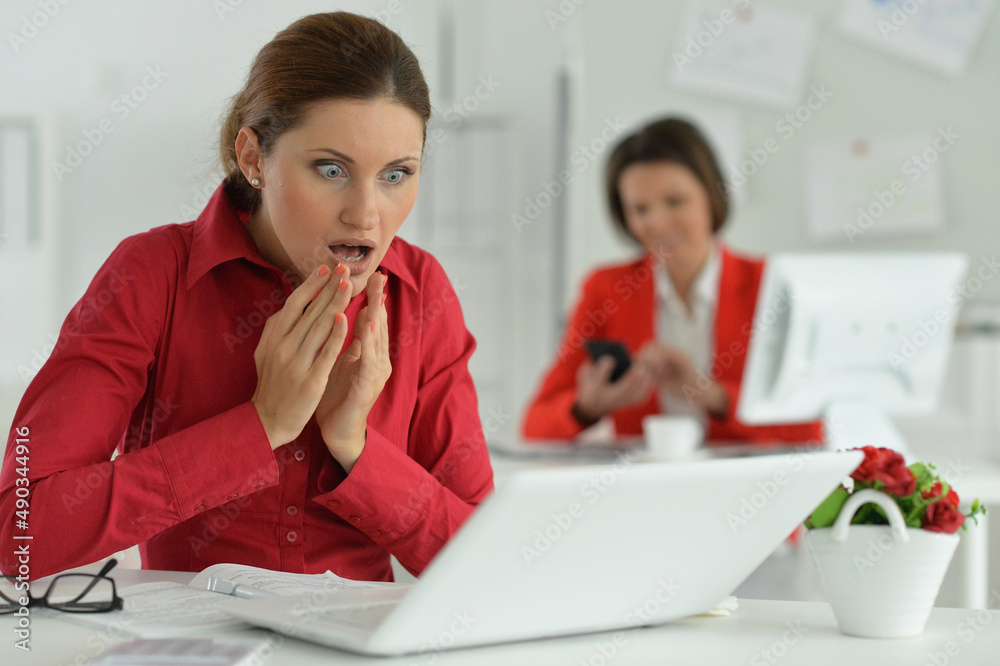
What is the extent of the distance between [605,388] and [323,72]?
1.70 meters

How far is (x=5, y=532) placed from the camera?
0.97 metres

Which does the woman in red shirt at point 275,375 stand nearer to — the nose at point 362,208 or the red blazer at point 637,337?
the nose at point 362,208

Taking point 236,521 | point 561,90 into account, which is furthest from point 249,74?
point 561,90

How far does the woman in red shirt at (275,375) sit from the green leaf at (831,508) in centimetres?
44

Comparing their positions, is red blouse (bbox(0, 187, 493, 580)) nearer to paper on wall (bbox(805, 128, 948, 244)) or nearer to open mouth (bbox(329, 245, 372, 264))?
open mouth (bbox(329, 245, 372, 264))

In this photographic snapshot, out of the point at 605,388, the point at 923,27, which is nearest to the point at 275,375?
the point at 605,388

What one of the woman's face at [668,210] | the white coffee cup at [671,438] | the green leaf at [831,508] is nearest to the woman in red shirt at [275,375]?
the green leaf at [831,508]

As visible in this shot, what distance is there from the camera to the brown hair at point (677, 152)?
2.90m

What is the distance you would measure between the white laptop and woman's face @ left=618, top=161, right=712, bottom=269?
7.15 ft

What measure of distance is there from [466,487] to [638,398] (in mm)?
1537

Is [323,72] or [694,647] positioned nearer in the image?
[694,647]

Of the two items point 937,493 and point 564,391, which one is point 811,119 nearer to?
point 564,391

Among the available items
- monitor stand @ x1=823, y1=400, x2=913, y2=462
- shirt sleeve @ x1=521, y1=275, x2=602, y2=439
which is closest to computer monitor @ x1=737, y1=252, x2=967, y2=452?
monitor stand @ x1=823, y1=400, x2=913, y2=462

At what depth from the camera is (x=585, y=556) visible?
0.71 m
